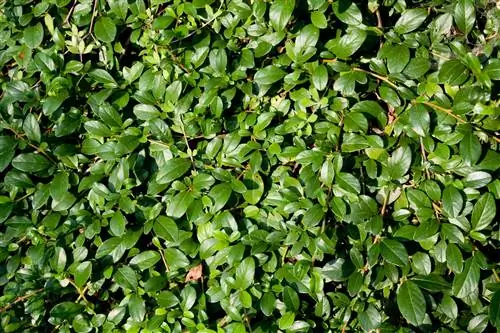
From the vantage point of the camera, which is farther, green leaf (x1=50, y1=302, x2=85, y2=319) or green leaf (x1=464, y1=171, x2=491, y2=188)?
green leaf (x1=50, y1=302, x2=85, y2=319)

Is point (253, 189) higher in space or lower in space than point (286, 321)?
higher

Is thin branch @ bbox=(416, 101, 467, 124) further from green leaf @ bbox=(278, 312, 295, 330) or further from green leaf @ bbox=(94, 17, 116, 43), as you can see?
green leaf @ bbox=(94, 17, 116, 43)

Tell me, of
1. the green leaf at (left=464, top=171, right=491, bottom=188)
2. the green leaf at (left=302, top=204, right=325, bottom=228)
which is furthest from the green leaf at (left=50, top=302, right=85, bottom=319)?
the green leaf at (left=464, top=171, right=491, bottom=188)

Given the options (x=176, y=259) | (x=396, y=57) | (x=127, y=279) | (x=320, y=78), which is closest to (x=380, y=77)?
(x=396, y=57)

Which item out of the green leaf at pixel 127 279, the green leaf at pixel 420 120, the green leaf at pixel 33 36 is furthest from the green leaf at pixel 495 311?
the green leaf at pixel 33 36

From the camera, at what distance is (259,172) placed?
2029mm

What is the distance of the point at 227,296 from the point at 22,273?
762 millimetres

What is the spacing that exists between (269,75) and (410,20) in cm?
52

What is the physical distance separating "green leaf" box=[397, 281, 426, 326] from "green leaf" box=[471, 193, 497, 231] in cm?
27

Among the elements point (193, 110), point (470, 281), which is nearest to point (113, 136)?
point (193, 110)

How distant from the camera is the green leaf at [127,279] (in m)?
2.00

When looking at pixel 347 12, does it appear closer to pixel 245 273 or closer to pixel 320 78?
pixel 320 78

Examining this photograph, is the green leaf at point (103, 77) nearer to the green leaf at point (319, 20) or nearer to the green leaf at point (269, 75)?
the green leaf at point (269, 75)

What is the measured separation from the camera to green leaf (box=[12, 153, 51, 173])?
2.08m
